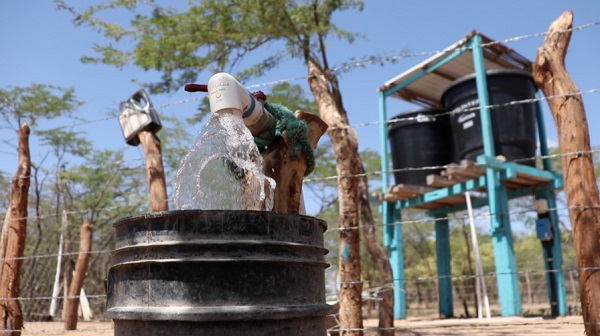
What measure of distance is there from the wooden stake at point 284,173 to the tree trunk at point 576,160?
1.59 metres

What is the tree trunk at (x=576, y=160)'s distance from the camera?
9.00 feet

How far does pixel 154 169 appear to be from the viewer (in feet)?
18.2

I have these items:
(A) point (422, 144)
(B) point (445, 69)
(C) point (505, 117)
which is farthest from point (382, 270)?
(B) point (445, 69)

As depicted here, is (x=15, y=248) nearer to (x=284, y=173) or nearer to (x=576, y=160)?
(x=284, y=173)

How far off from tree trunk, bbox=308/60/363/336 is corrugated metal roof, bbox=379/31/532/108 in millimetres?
5493

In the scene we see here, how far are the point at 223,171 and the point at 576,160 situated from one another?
82.5 inches

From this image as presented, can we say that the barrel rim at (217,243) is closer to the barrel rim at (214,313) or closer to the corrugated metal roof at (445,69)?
the barrel rim at (214,313)

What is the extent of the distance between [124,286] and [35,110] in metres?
14.7

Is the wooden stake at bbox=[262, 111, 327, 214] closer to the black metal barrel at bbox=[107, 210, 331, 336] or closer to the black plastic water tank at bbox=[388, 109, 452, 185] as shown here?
the black metal barrel at bbox=[107, 210, 331, 336]

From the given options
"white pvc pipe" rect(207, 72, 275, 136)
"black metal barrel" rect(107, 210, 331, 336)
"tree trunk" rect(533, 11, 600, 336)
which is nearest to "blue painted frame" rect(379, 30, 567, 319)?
"tree trunk" rect(533, 11, 600, 336)

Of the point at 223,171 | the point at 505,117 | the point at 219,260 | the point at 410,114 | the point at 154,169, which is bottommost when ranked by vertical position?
the point at 219,260

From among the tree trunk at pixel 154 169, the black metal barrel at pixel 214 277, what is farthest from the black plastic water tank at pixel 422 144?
the black metal barrel at pixel 214 277

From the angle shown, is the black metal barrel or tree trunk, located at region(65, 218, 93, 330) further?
tree trunk, located at region(65, 218, 93, 330)

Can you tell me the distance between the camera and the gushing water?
6.06 feet
